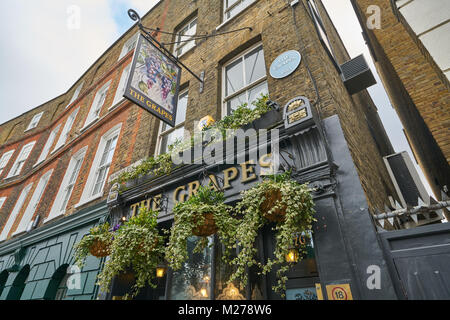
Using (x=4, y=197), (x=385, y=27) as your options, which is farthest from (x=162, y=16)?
(x=4, y=197)

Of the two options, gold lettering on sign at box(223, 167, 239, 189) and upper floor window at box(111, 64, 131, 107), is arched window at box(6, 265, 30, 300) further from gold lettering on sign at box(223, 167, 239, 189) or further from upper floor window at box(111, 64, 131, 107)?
gold lettering on sign at box(223, 167, 239, 189)

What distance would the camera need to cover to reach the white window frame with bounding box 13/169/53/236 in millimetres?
10984

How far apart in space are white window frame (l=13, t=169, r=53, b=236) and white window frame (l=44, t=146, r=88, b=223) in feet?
5.78

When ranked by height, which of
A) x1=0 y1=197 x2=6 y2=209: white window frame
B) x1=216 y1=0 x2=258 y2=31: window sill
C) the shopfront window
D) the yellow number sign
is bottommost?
the yellow number sign

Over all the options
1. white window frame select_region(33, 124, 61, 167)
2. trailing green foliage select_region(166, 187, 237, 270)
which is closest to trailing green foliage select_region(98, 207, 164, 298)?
trailing green foliage select_region(166, 187, 237, 270)

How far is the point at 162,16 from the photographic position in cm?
1182

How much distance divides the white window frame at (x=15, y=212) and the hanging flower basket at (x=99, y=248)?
10774mm

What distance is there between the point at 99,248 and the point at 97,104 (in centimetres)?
947

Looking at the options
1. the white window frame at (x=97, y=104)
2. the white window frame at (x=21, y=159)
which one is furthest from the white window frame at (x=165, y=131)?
the white window frame at (x=21, y=159)

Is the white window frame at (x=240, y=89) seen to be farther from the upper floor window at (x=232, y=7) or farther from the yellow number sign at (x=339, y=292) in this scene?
the yellow number sign at (x=339, y=292)

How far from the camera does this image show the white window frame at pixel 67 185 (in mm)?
9312

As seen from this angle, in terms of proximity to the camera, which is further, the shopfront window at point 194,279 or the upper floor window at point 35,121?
the upper floor window at point 35,121

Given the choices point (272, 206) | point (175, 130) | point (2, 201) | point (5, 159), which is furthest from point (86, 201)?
point (5, 159)

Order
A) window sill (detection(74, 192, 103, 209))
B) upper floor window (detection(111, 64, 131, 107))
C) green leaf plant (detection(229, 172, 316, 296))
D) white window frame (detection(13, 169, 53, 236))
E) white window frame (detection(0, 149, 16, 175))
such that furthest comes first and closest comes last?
1. white window frame (detection(0, 149, 16, 175))
2. white window frame (detection(13, 169, 53, 236))
3. upper floor window (detection(111, 64, 131, 107))
4. window sill (detection(74, 192, 103, 209))
5. green leaf plant (detection(229, 172, 316, 296))
